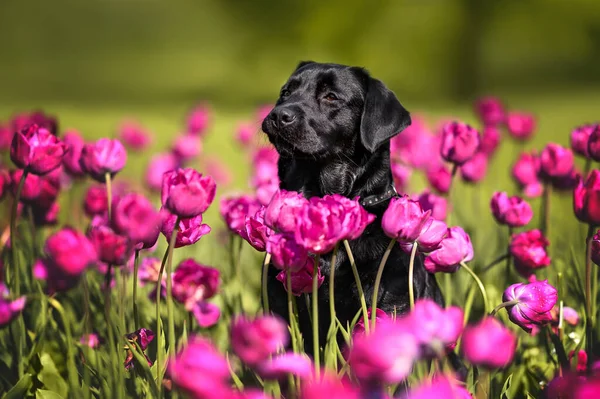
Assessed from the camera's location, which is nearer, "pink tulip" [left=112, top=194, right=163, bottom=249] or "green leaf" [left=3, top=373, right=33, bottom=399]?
"pink tulip" [left=112, top=194, right=163, bottom=249]

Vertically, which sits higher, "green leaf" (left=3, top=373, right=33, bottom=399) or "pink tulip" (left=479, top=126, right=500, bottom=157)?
"pink tulip" (left=479, top=126, right=500, bottom=157)

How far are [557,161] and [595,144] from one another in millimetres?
484

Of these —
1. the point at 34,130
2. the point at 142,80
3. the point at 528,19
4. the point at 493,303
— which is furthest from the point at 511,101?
the point at 34,130

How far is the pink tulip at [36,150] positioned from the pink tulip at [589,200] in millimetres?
1428

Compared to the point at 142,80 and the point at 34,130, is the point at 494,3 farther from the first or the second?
the point at 34,130

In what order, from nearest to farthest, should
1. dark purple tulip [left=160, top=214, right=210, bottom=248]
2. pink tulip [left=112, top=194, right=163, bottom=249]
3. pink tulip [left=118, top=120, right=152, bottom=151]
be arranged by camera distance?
pink tulip [left=112, top=194, right=163, bottom=249] → dark purple tulip [left=160, top=214, right=210, bottom=248] → pink tulip [left=118, top=120, right=152, bottom=151]

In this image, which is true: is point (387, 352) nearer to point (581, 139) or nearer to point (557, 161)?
point (581, 139)

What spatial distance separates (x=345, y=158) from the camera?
281 cm

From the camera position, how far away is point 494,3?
15.5 metres

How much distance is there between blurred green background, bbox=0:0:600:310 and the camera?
15.5 m

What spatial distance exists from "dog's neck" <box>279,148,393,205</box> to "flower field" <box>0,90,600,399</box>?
0.68ft

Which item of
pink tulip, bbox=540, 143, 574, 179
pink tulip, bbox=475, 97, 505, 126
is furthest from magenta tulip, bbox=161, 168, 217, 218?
pink tulip, bbox=475, 97, 505, 126

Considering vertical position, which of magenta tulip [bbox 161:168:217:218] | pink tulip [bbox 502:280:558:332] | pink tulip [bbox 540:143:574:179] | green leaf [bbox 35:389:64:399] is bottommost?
green leaf [bbox 35:389:64:399]

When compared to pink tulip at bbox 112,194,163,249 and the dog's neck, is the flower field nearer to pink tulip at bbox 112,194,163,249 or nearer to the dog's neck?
pink tulip at bbox 112,194,163,249
